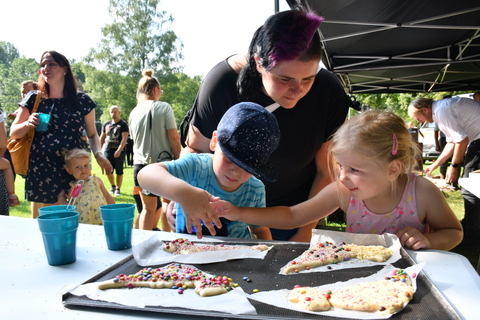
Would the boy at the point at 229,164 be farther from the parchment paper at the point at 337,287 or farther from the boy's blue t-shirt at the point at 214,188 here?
the parchment paper at the point at 337,287

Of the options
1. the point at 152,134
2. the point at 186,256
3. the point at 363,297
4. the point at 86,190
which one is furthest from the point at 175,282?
the point at 152,134

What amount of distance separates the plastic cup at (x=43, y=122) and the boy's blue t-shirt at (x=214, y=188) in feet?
5.67

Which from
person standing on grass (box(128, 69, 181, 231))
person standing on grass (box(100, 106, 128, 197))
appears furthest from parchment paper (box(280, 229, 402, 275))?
person standing on grass (box(100, 106, 128, 197))

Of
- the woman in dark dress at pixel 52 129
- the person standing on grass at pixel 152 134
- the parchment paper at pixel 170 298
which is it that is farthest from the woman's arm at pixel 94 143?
the parchment paper at pixel 170 298

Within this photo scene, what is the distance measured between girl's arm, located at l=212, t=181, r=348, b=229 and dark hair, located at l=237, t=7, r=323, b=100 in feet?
1.86

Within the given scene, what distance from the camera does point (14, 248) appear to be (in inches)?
56.6

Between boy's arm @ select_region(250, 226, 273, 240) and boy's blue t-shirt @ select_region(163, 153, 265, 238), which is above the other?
boy's blue t-shirt @ select_region(163, 153, 265, 238)

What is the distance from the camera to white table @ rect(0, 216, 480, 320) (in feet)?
2.96

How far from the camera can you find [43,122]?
118 inches

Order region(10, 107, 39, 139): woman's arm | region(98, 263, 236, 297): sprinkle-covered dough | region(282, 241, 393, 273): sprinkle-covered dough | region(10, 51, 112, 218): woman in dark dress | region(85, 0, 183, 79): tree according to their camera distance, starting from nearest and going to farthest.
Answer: region(98, 263, 236, 297): sprinkle-covered dough → region(282, 241, 393, 273): sprinkle-covered dough → region(10, 107, 39, 139): woman's arm → region(10, 51, 112, 218): woman in dark dress → region(85, 0, 183, 79): tree

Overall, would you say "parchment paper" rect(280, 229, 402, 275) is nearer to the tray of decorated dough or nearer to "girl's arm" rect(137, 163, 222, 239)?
the tray of decorated dough

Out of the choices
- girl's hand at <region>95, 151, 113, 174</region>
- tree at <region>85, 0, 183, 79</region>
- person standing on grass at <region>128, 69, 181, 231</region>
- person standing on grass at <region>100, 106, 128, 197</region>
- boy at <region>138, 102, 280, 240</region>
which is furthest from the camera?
tree at <region>85, 0, 183, 79</region>

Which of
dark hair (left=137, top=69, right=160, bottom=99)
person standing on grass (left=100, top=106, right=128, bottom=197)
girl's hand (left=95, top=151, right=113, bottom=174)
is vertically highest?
dark hair (left=137, top=69, right=160, bottom=99)

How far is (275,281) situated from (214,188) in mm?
712
